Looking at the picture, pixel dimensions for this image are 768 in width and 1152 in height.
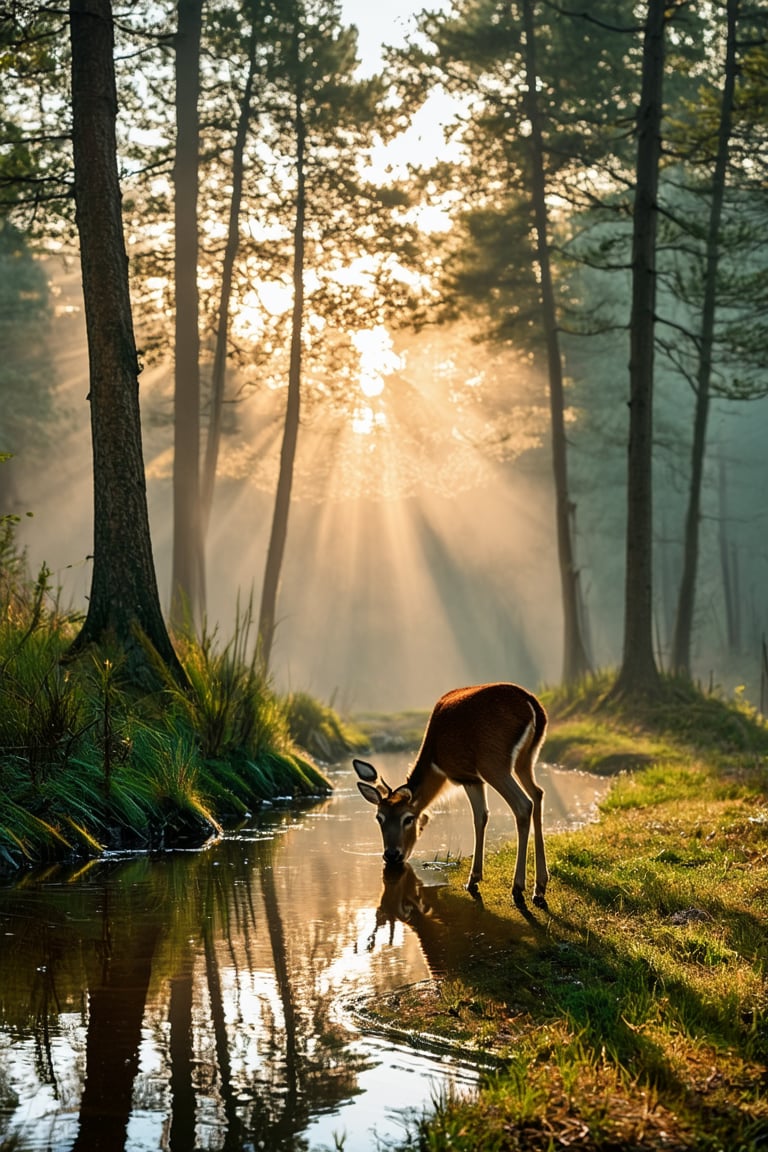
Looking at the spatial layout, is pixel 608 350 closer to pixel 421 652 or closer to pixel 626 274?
pixel 626 274

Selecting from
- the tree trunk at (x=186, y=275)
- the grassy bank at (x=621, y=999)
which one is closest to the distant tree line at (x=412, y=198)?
the tree trunk at (x=186, y=275)

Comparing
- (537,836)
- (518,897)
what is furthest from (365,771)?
(518,897)

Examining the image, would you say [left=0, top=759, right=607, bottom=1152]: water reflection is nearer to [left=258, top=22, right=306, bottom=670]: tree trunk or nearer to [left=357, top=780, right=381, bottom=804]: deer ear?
[left=357, top=780, right=381, bottom=804]: deer ear

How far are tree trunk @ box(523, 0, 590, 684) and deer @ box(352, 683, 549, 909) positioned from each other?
2218cm

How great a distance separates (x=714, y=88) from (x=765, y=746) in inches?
691

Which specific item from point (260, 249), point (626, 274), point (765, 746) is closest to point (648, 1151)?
point (765, 746)

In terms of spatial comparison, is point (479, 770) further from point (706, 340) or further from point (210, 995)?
point (706, 340)

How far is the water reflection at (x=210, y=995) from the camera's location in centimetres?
465

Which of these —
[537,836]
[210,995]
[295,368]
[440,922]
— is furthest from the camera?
[295,368]

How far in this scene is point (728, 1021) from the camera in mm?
5520

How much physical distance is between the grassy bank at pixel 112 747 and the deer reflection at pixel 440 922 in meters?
2.52

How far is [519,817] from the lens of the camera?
8672 mm

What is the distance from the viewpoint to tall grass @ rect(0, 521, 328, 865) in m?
10.6

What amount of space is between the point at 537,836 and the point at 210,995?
128 inches
